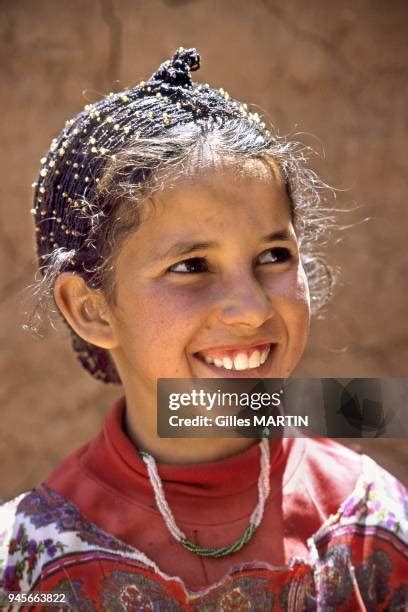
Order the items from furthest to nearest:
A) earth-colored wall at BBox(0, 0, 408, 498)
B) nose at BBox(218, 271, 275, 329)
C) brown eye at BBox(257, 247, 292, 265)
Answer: earth-colored wall at BBox(0, 0, 408, 498)
brown eye at BBox(257, 247, 292, 265)
nose at BBox(218, 271, 275, 329)

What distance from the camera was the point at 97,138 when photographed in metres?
1.33

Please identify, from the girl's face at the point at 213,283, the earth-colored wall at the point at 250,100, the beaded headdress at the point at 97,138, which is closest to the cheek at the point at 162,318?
the girl's face at the point at 213,283

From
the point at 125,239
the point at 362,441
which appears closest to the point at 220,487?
the point at 125,239

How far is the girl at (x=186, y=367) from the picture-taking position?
124 centimetres

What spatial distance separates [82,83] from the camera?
2.02 m

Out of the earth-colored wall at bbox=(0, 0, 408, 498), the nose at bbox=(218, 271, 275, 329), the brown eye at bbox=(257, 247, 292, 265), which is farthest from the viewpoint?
the earth-colored wall at bbox=(0, 0, 408, 498)

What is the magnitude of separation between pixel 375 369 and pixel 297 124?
618 millimetres

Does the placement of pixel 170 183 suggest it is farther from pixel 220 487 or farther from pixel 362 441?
pixel 362 441

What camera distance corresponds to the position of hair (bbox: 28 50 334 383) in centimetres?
127

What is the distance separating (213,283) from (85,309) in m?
0.25

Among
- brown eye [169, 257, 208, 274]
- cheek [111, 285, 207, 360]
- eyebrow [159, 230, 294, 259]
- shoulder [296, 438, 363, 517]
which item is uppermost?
eyebrow [159, 230, 294, 259]

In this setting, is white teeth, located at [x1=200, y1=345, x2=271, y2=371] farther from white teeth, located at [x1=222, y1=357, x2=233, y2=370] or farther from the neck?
the neck

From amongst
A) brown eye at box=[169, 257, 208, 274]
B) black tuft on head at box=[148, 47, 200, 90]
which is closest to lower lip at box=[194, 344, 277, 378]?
brown eye at box=[169, 257, 208, 274]

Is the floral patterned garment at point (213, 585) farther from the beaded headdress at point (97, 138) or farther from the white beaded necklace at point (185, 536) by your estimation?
the beaded headdress at point (97, 138)
